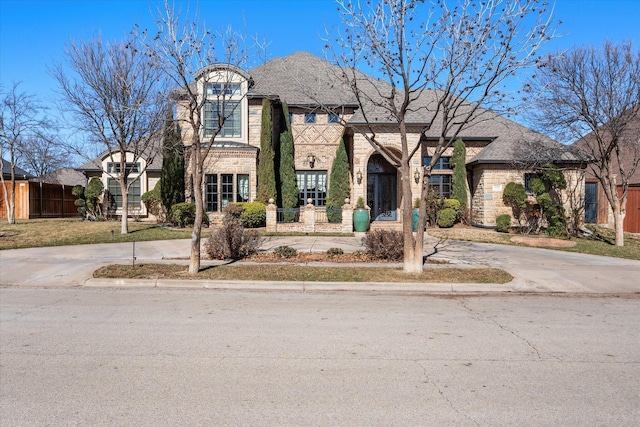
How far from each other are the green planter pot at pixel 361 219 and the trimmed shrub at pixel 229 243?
783cm

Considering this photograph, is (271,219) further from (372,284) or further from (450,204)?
(372,284)

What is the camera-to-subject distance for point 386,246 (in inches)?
503

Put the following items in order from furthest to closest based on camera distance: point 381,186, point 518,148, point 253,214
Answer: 1. point 381,186
2. point 518,148
3. point 253,214

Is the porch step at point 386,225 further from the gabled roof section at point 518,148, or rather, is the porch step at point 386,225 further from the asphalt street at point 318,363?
the asphalt street at point 318,363

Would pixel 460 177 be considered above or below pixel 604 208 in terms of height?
above

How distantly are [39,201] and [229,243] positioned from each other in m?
21.6

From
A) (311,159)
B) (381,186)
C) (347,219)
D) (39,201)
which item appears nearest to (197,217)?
(347,219)

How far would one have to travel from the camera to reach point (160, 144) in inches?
931

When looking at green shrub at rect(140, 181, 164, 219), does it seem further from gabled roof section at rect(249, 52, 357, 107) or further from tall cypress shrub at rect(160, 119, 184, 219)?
gabled roof section at rect(249, 52, 357, 107)

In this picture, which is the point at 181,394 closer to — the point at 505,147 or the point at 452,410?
the point at 452,410

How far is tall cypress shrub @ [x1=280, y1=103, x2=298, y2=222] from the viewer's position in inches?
941

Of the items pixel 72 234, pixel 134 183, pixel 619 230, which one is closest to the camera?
pixel 619 230

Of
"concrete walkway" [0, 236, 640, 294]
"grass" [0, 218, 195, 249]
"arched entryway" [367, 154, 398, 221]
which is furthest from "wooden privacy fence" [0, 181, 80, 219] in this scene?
"arched entryway" [367, 154, 398, 221]

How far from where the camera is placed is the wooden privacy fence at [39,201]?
1087 inches
